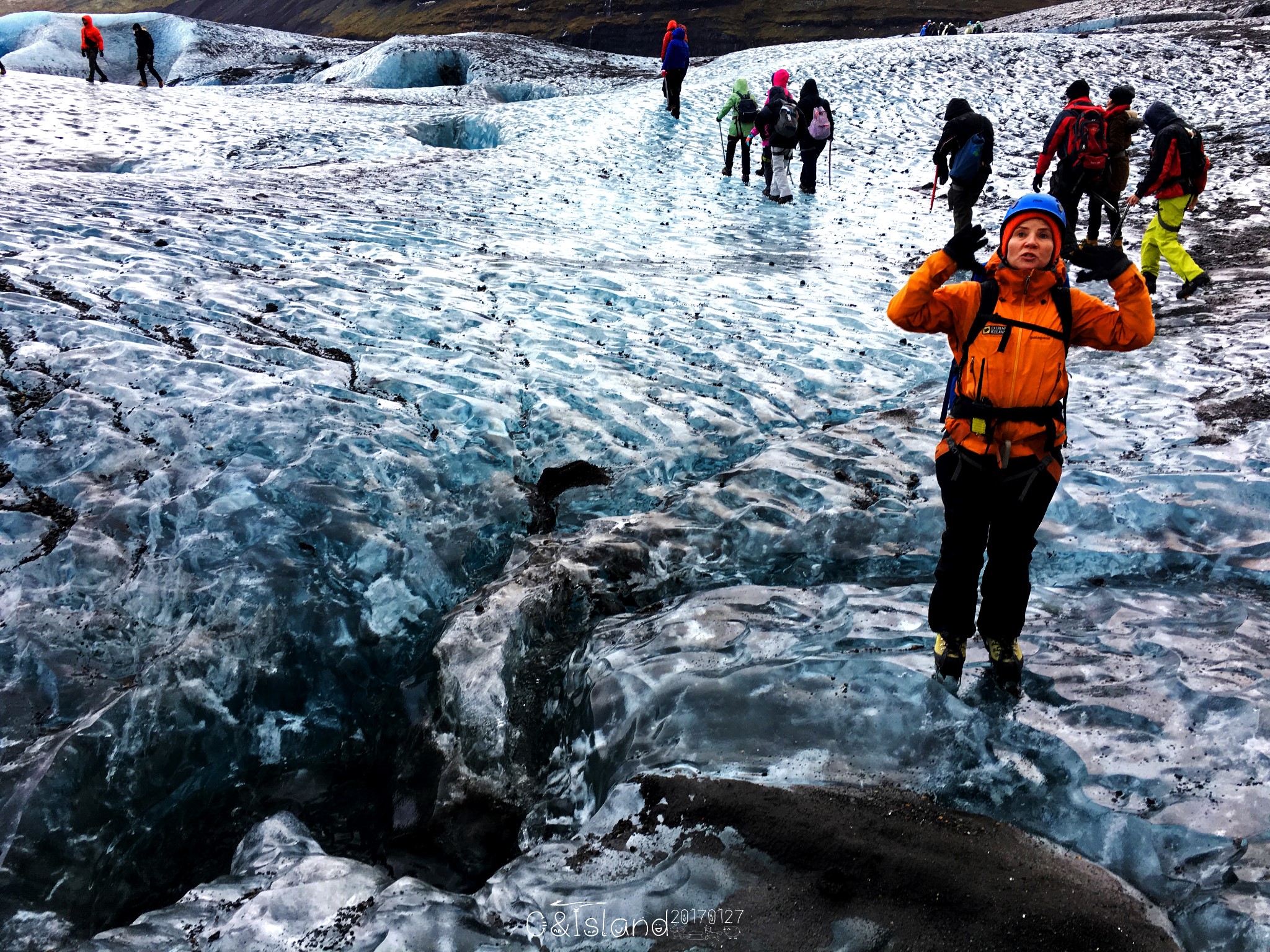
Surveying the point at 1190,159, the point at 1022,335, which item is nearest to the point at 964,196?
the point at 1190,159

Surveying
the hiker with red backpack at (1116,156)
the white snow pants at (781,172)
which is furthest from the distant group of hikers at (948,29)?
the hiker with red backpack at (1116,156)

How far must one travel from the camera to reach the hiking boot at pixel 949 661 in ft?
13.1

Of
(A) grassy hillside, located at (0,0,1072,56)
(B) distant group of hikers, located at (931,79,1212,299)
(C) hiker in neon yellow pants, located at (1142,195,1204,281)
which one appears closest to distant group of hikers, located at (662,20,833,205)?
(B) distant group of hikers, located at (931,79,1212,299)

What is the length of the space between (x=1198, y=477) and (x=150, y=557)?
7414mm

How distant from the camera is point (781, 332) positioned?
8.99m

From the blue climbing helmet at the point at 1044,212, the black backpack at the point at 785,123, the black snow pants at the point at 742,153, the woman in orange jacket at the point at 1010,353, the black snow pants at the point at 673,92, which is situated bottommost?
the woman in orange jacket at the point at 1010,353

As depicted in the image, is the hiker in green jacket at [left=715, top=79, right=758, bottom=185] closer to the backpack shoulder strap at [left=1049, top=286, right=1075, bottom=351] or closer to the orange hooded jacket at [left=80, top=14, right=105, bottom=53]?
the backpack shoulder strap at [left=1049, top=286, right=1075, bottom=351]

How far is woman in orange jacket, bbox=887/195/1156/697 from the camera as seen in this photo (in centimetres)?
343

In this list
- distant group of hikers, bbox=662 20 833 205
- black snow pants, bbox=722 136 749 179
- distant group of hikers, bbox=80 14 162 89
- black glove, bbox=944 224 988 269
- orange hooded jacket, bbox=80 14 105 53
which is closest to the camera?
black glove, bbox=944 224 988 269

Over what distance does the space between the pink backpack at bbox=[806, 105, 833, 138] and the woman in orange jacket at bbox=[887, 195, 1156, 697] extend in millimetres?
12410

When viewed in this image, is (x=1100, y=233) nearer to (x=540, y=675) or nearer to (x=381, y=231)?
(x=381, y=231)

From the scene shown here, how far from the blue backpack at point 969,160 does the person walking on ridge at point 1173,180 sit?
2071mm

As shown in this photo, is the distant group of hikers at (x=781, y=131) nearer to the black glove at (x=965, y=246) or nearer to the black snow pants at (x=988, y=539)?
the black glove at (x=965, y=246)

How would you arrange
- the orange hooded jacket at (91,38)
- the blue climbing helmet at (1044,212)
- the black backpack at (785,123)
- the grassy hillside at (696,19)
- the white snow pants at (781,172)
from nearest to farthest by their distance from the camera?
the blue climbing helmet at (1044,212)
the black backpack at (785,123)
the white snow pants at (781,172)
the orange hooded jacket at (91,38)
the grassy hillside at (696,19)
